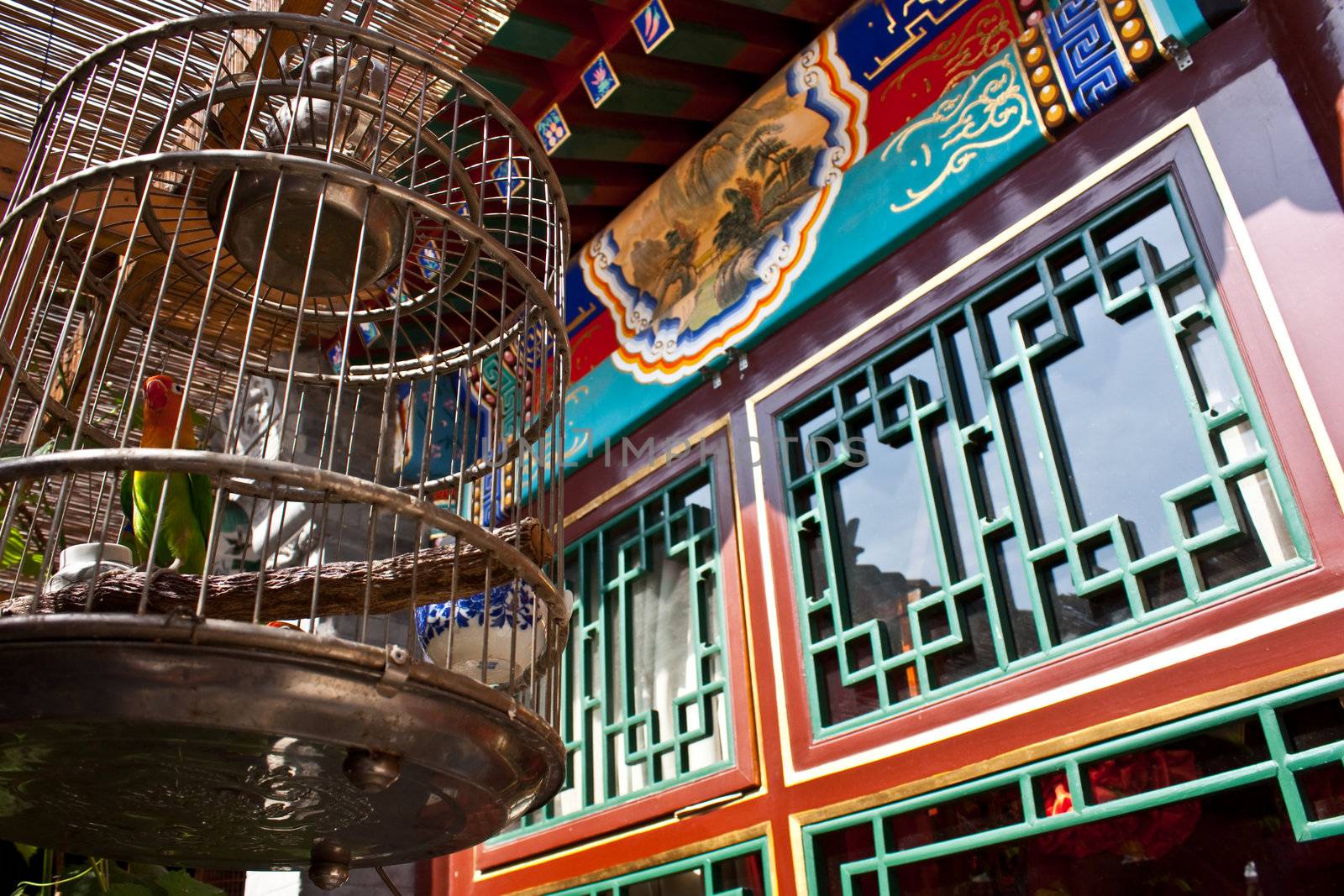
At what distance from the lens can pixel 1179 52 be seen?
83.4 inches

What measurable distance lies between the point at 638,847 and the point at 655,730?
293 millimetres

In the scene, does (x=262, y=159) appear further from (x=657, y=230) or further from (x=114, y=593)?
(x=657, y=230)

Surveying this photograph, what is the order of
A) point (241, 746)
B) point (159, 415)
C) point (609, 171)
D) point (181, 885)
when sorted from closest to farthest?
point (241, 746)
point (159, 415)
point (181, 885)
point (609, 171)

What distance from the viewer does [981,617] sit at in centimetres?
214

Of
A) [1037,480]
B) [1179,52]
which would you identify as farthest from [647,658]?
[1179,52]

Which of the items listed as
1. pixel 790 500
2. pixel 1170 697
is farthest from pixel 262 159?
pixel 790 500

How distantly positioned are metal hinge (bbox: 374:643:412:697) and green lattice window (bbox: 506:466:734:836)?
5.71 feet

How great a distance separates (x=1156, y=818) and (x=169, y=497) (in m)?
1.64

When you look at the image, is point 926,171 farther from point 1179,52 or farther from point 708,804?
point 708,804

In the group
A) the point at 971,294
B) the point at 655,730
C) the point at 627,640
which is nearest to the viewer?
the point at 971,294

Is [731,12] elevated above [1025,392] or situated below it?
above

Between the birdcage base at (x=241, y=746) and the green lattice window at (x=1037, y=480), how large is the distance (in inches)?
47.5

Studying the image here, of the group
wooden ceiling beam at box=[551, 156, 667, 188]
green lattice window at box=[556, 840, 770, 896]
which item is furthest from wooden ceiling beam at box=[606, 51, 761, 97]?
green lattice window at box=[556, 840, 770, 896]

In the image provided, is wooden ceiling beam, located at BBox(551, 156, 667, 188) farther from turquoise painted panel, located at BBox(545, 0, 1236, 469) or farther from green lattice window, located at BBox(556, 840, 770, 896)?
green lattice window, located at BBox(556, 840, 770, 896)
